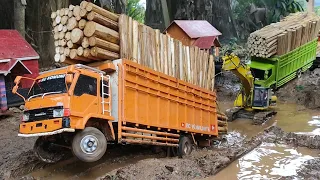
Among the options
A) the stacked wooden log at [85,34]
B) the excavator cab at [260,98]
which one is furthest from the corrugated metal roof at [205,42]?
the stacked wooden log at [85,34]

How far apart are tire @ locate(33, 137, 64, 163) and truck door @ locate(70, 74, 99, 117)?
147cm

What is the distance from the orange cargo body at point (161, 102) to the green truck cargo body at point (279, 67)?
739 cm

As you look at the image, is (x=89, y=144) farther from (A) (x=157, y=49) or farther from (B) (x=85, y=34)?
(A) (x=157, y=49)

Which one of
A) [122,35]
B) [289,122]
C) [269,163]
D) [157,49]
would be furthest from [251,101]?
[122,35]

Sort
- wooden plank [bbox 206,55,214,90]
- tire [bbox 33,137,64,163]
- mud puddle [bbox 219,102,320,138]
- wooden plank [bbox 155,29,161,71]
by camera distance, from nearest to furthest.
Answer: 1. tire [bbox 33,137,64,163]
2. wooden plank [bbox 155,29,161,71]
3. wooden plank [bbox 206,55,214,90]
4. mud puddle [bbox 219,102,320,138]

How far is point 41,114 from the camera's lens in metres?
7.56

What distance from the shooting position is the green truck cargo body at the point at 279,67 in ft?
59.5

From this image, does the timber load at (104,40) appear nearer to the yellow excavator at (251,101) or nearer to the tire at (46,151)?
the tire at (46,151)

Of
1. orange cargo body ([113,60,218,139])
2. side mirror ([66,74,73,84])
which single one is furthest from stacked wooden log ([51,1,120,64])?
side mirror ([66,74,73,84])

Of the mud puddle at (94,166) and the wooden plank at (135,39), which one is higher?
the wooden plank at (135,39)

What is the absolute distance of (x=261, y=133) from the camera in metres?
13.4

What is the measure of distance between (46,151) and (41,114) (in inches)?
54.5

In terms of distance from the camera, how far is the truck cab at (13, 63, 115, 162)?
732 cm

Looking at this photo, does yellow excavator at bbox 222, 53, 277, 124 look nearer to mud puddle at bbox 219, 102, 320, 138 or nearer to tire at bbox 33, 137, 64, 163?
mud puddle at bbox 219, 102, 320, 138
